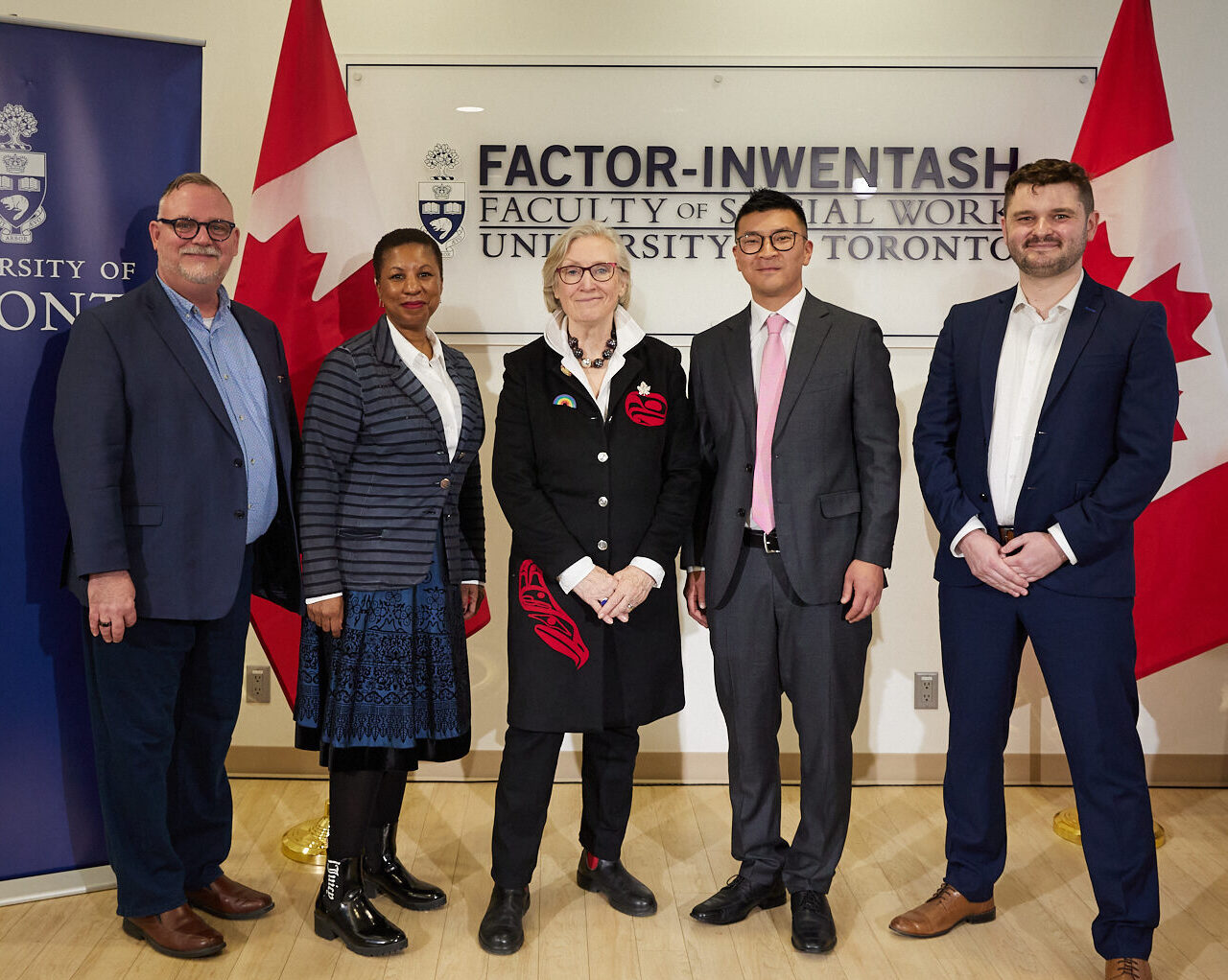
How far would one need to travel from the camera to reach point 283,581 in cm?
272

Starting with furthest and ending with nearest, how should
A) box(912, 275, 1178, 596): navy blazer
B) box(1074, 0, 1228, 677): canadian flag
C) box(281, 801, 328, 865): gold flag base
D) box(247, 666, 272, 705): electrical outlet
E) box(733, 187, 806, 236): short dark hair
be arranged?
box(247, 666, 272, 705): electrical outlet → box(1074, 0, 1228, 677): canadian flag → box(281, 801, 328, 865): gold flag base → box(733, 187, 806, 236): short dark hair → box(912, 275, 1178, 596): navy blazer

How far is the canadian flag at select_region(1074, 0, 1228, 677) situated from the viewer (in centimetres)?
327

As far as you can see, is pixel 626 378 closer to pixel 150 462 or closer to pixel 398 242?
pixel 398 242

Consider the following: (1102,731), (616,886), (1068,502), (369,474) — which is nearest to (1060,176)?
(1068,502)

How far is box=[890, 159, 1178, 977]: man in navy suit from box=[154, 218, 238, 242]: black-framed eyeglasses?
180 cm

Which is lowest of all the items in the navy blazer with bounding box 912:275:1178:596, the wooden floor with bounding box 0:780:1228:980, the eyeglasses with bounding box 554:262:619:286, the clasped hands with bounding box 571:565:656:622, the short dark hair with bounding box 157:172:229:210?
the wooden floor with bounding box 0:780:1228:980

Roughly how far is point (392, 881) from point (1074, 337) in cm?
219

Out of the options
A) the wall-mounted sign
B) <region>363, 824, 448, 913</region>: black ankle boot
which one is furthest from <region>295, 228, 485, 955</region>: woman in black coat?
the wall-mounted sign

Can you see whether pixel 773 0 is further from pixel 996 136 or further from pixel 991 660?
pixel 991 660

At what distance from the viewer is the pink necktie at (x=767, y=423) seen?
2.63 metres

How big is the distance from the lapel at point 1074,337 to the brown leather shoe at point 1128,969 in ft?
4.11

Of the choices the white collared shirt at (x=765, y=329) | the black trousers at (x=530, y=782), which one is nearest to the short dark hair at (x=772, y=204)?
the white collared shirt at (x=765, y=329)

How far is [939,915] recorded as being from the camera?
2688 millimetres

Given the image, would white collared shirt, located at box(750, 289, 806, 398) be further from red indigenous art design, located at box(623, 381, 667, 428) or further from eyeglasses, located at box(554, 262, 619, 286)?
→ eyeglasses, located at box(554, 262, 619, 286)
